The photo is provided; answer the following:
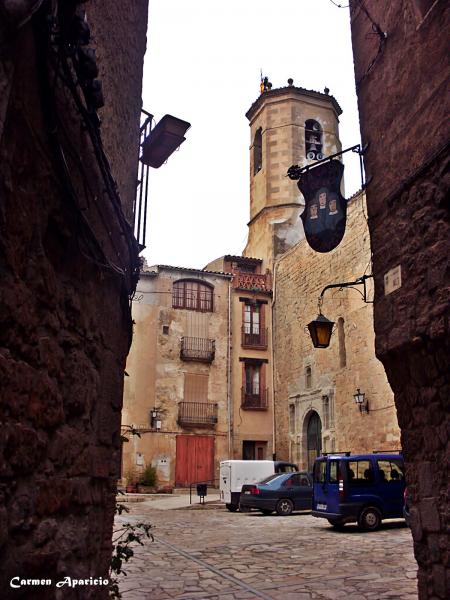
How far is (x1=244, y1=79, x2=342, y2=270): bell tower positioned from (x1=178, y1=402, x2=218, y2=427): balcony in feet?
25.3

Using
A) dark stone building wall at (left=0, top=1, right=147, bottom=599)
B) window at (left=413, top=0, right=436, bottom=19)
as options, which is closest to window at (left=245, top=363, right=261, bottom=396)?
window at (left=413, top=0, right=436, bottom=19)

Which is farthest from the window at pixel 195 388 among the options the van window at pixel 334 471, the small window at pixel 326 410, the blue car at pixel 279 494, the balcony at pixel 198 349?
the van window at pixel 334 471

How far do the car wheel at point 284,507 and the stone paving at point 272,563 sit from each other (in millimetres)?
2423

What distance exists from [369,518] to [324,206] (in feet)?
27.2

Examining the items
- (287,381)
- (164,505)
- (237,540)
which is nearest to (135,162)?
(237,540)

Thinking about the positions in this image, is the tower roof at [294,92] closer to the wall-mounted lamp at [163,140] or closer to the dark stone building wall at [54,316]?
the wall-mounted lamp at [163,140]

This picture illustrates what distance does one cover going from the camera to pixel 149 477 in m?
24.6

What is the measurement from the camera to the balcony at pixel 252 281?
2872 cm

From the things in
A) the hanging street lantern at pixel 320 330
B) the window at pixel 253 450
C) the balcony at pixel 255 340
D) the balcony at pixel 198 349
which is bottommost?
the window at pixel 253 450

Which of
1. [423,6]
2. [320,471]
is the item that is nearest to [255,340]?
[320,471]

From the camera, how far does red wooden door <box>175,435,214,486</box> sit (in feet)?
83.3

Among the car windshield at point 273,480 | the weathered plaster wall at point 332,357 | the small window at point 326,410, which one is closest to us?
the car windshield at point 273,480

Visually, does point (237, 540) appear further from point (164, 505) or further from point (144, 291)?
point (144, 291)

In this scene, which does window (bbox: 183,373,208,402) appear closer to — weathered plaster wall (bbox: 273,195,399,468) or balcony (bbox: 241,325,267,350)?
balcony (bbox: 241,325,267,350)
